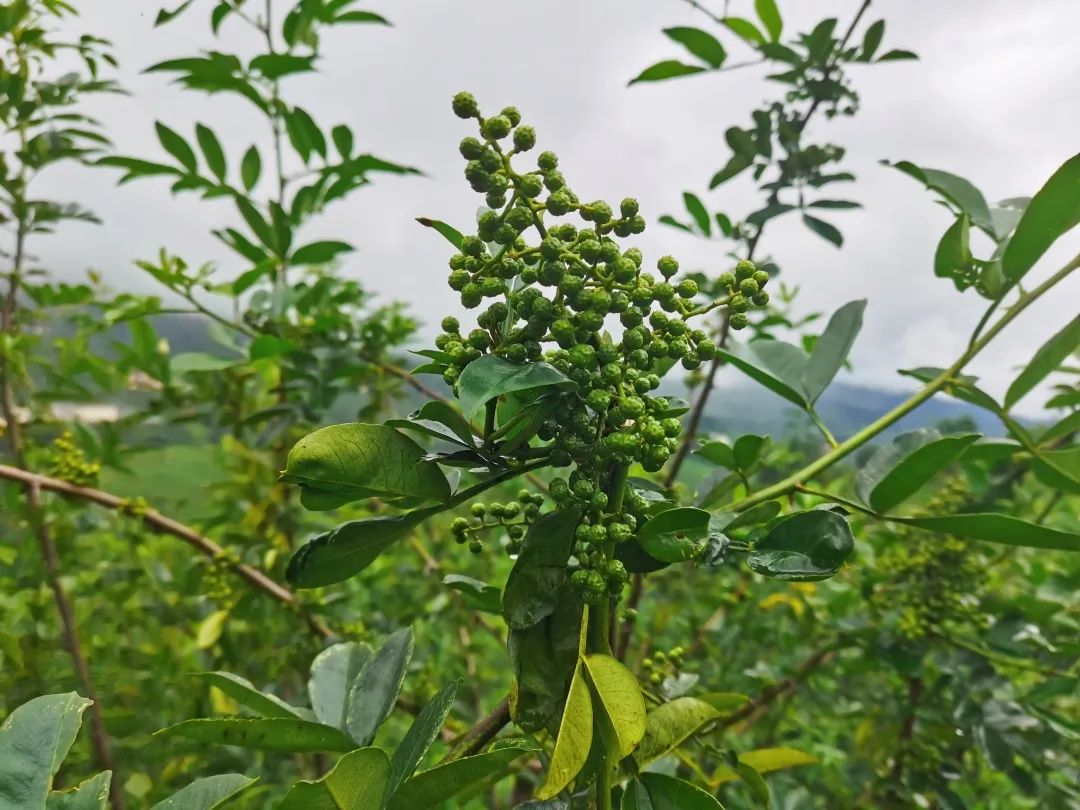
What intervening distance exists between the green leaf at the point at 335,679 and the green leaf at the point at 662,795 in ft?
0.67

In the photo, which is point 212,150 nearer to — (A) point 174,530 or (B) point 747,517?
(A) point 174,530

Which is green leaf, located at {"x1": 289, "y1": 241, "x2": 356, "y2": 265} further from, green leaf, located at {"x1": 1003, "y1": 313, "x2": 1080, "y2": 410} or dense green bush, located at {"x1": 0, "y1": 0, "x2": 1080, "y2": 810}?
green leaf, located at {"x1": 1003, "y1": 313, "x2": 1080, "y2": 410}

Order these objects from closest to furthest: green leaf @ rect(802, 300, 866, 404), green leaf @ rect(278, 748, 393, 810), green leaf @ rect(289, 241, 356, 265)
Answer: green leaf @ rect(278, 748, 393, 810), green leaf @ rect(802, 300, 866, 404), green leaf @ rect(289, 241, 356, 265)

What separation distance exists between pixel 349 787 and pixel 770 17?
3.69ft

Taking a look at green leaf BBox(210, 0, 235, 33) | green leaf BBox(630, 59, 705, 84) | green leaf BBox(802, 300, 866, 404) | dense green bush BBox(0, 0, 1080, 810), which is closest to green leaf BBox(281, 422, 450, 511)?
dense green bush BBox(0, 0, 1080, 810)

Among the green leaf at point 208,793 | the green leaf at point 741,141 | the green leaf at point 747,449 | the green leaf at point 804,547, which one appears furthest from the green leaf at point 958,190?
the green leaf at point 208,793

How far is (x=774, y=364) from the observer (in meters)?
0.72

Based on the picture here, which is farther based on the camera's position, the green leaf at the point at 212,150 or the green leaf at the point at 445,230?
the green leaf at the point at 212,150

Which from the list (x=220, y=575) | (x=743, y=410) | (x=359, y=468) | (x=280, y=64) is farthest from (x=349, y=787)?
(x=743, y=410)

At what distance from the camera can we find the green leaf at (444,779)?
39 cm

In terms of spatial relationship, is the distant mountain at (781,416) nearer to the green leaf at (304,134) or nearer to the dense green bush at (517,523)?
the dense green bush at (517,523)

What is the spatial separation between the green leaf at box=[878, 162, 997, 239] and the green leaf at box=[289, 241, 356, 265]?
0.81 m

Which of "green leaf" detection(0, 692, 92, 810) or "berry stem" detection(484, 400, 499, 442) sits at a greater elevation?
"berry stem" detection(484, 400, 499, 442)

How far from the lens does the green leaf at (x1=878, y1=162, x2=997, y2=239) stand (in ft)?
2.14
